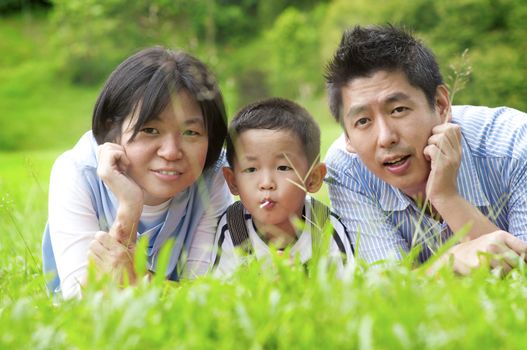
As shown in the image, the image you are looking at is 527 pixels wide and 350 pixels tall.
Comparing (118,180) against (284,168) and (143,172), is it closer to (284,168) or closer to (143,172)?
(143,172)

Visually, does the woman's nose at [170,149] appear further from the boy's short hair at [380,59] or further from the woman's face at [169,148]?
the boy's short hair at [380,59]

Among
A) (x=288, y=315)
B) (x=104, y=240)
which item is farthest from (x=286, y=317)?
(x=104, y=240)

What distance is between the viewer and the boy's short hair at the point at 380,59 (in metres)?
2.82

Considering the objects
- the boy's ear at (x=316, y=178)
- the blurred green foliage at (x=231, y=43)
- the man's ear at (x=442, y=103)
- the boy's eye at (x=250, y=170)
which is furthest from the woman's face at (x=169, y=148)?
the blurred green foliage at (x=231, y=43)

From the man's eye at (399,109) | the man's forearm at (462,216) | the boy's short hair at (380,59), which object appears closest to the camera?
the man's forearm at (462,216)

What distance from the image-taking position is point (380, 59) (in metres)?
2.83

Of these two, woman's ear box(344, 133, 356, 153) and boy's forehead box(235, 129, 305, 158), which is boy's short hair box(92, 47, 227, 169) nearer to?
boy's forehead box(235, 129, 305, 158)

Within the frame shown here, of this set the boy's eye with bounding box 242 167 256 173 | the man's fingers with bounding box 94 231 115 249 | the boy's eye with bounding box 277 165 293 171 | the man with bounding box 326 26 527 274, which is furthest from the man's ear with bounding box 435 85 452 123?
the man's fingers with bounding box 94 231 115 249

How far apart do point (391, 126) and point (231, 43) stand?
1145 inches

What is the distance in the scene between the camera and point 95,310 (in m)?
1.44

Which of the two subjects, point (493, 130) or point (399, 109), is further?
point (493, 130)

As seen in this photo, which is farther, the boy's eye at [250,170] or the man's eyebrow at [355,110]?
the boy's eye at [250,170]

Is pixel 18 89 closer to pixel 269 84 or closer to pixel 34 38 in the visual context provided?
pixel 34 38

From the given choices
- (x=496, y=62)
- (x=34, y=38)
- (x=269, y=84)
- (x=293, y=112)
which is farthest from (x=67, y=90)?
(x=293, y=112)
